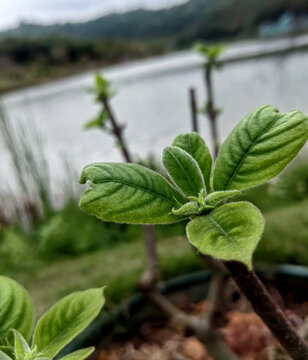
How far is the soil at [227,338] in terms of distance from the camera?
1.57 ft

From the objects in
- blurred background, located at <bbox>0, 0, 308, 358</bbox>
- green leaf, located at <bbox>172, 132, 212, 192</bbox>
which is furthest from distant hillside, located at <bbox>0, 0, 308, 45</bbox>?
green leaf, located at <bbox>172, 132, 212, 192</bbox>

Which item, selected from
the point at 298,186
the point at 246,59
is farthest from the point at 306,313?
the point at 246,59

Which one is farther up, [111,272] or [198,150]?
[198,150]

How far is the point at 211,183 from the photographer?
24 cm

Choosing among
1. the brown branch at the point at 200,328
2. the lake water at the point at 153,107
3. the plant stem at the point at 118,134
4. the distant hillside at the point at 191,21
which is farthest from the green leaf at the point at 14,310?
the distant hillside at the point at 191,21

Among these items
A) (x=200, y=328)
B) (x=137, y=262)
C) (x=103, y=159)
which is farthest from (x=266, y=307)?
(x=103, y=159)

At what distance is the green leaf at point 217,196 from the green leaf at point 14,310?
14 cm

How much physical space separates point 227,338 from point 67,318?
0.30m

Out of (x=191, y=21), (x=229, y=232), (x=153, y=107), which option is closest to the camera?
(x=229, y=232)

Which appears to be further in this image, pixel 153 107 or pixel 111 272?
pixel 153 107

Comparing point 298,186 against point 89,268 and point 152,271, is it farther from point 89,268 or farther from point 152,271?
point 152,271

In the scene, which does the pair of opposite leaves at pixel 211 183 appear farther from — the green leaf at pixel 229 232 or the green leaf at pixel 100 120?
the green leaf at pixel 100 120

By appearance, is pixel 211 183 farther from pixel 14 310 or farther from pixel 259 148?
pixel 14 310

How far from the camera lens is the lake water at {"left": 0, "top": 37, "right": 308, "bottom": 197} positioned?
8.66ft
